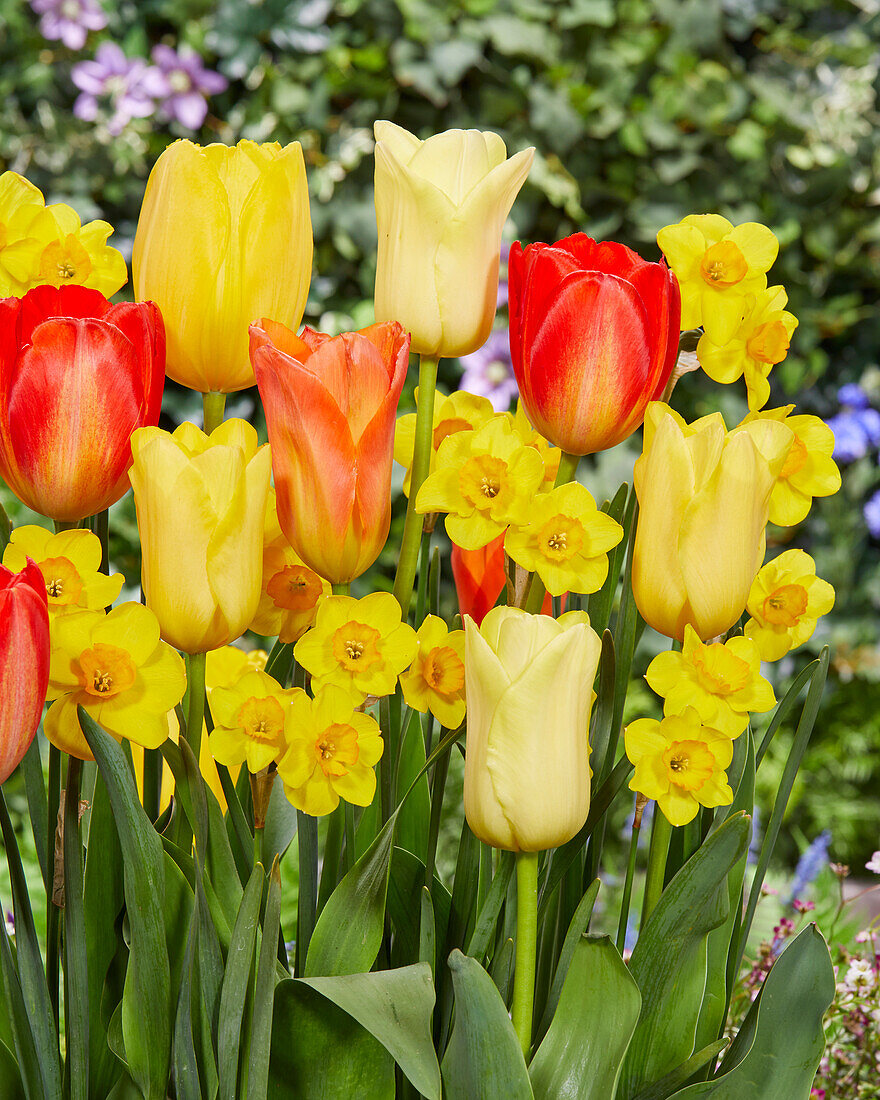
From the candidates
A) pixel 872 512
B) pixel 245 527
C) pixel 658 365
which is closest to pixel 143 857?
pixel 245 527

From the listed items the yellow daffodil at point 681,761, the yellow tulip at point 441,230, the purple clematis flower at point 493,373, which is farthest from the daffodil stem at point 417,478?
the purple clematis flower at point 493,373

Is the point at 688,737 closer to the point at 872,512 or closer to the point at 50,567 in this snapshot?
the point at 50,567

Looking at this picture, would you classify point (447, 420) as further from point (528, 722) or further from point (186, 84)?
point (186, 84)

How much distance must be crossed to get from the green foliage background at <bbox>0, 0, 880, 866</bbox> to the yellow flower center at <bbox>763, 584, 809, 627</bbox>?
175 centimetres

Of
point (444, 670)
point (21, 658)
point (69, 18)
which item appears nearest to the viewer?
point (21, 658)

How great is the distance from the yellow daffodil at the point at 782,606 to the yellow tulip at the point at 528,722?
112 millimetres

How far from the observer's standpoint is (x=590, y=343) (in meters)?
0.50

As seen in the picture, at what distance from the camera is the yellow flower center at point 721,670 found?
0.48 meters

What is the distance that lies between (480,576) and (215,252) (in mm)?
225

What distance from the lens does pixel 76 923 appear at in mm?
494

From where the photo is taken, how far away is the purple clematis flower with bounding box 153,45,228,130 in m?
2.14

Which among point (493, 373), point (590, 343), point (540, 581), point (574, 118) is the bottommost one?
point (493, 373)

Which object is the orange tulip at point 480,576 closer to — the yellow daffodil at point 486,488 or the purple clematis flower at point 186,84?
the yellow daffodil at point 486,488

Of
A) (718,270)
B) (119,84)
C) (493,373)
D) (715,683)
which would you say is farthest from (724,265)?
(119,84)
